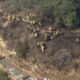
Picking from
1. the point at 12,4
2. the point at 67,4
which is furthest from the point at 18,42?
the point at 12,4

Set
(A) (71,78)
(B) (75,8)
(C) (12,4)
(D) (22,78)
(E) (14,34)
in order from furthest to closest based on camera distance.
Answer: (C) (12,4), (E) (14,34), (B) (75,8), (D) (22,78), (A) (71,78)

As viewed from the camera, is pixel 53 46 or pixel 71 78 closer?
pixel 71 78

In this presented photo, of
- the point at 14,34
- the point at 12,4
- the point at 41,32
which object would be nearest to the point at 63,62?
the point at 41,32

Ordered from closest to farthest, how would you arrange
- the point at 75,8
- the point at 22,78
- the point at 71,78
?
the point at 71,78 → the point at 22,78 → the point at 75,8

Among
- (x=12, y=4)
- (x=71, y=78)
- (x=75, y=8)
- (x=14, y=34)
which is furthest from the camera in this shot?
(x=12, y=4)

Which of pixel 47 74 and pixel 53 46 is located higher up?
pixel 53 46

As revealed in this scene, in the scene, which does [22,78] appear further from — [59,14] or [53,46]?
[59,14]

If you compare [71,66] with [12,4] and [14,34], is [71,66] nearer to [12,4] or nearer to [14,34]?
[14,34]

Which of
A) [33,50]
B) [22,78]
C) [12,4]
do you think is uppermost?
[12,4]

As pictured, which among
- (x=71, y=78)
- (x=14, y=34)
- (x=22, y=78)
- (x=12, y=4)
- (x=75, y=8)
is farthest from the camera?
(x=12, y=4)
